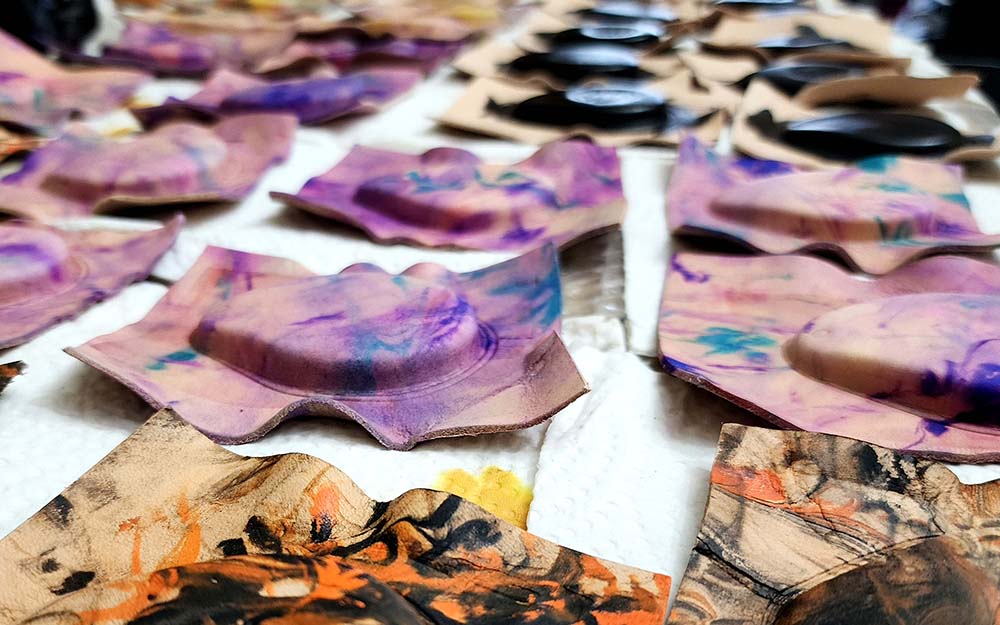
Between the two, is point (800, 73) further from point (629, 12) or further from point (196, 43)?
point (196, 43)

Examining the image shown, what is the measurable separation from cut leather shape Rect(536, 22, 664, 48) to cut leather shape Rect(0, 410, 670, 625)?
4.19ft

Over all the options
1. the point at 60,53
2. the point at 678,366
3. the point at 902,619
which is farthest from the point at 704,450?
the point at 60,53

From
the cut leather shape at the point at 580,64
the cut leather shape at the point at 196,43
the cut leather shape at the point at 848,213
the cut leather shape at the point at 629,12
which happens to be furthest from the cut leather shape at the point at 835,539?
the cut leather shape at the point at 629,12

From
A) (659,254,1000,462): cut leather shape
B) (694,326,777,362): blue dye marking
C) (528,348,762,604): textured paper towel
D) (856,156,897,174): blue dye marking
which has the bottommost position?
(528,348,762,604): textured paper towel

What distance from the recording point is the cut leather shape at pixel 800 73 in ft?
4.33

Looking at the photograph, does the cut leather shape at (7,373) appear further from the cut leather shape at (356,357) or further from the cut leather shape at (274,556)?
the cut leather shape at (274,556)

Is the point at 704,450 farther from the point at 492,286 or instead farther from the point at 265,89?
the point at 265,89

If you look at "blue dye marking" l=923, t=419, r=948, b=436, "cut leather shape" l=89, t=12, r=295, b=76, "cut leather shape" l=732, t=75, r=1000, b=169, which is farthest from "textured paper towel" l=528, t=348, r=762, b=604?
"cut leather shape" l=89, t=12, r=295, b=76

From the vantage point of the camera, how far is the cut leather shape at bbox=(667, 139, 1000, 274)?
0.83 meters

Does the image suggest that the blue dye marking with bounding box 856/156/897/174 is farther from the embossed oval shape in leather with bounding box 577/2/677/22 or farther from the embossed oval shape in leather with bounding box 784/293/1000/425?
the embossed oval shape in leather with bounding box 577/2/677/22

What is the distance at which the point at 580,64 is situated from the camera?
143 cm

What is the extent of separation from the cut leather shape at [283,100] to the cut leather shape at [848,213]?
55 centimetres

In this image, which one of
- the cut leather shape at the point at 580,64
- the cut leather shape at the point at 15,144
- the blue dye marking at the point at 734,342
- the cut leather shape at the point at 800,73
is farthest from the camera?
the cut leather shape at the point at 580,64

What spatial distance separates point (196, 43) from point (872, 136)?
1.18 m
